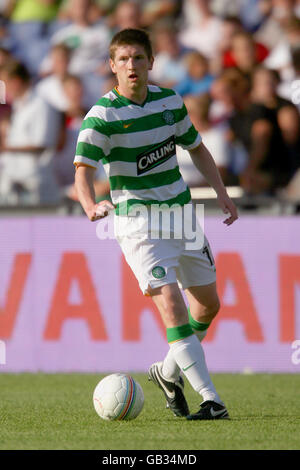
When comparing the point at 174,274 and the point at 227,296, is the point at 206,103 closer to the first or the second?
the point at 227,296

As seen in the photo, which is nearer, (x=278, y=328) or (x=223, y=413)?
(x=223, y=413)

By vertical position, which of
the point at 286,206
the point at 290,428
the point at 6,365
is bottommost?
the point at 6,365

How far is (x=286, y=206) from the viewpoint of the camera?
8820 mm

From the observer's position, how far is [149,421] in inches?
213

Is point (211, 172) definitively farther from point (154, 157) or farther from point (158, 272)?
point (158, 272)

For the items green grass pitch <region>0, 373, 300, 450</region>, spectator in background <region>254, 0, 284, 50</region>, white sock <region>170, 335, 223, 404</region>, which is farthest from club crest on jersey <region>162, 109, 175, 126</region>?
spectator in background <region>254, 0, 284, 50</region>

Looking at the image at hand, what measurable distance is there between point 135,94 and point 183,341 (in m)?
1.47

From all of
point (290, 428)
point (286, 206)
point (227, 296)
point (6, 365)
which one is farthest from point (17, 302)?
point (290, 428)

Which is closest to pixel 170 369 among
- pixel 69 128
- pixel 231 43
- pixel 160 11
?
pixel 69 128

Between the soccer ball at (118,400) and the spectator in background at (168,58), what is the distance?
5.82 metres

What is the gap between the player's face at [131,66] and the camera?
5.26 m

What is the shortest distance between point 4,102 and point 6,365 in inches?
133

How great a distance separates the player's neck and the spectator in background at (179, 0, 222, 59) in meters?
5.52

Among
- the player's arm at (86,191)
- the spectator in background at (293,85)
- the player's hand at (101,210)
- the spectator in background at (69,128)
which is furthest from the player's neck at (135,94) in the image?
the spectator in background at (69,128)
